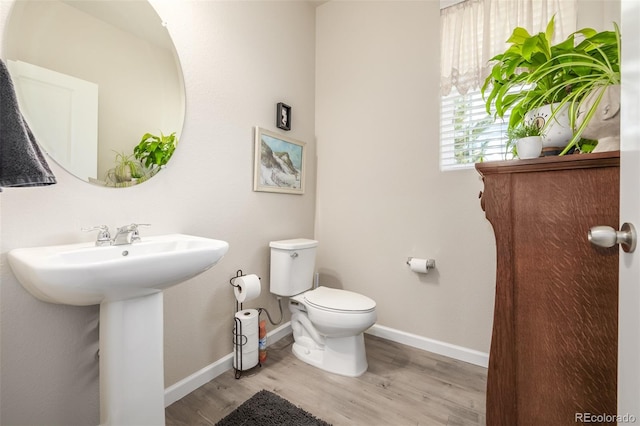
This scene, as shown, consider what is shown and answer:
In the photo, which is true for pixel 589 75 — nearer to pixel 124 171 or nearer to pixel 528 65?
pixel 528 65

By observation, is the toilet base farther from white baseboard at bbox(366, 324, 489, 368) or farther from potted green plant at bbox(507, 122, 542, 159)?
potted green plant at bbox(507, 122, 542, 159)

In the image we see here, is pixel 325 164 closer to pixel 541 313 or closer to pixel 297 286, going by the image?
pixel 297 286

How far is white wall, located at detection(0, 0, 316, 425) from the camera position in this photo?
101 centimetres

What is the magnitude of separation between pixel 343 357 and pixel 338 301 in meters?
0.34

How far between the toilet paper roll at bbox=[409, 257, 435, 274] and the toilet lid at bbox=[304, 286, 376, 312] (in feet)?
Result: 1.34

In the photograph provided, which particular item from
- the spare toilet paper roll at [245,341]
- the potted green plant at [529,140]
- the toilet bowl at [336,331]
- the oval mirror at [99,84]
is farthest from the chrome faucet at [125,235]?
the potted green plant at [529,140]

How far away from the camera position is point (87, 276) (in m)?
0.78

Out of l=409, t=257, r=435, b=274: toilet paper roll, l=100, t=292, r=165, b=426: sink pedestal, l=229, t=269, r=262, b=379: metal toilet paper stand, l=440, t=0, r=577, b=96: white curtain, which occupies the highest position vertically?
l=440, t=0, r=577, b=96: white curtain

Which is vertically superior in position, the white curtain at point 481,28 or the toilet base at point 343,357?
the white curtain at point 481,28

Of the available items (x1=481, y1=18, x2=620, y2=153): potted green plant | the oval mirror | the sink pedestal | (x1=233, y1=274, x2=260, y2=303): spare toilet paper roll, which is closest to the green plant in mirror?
the oval mirror

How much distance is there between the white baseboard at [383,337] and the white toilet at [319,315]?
0.35 m

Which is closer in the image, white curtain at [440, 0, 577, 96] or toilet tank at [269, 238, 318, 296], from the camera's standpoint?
white curtain at [440, 0, 577, 96]

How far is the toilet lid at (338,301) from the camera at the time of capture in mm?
1648
